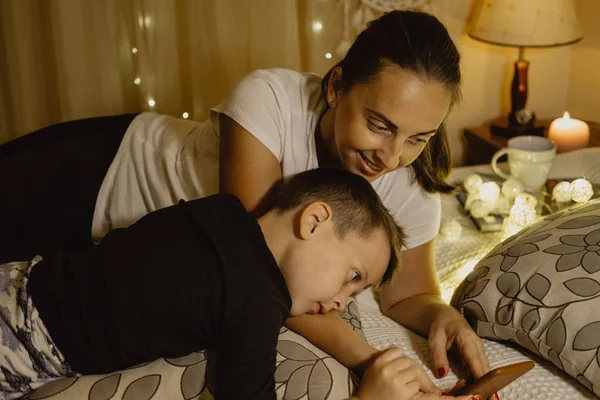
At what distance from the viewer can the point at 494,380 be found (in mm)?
1062

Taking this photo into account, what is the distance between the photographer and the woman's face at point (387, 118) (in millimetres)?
1123

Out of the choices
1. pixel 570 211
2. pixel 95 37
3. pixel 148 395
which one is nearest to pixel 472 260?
pixel 570 211

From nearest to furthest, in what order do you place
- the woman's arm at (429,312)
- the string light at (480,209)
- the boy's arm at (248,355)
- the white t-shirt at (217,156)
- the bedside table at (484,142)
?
the boy's arm at (248,355), the woman's arm at (429,312), the white t-shirt at (217,156), the string light at (480,209), the bedside table at (484,142)

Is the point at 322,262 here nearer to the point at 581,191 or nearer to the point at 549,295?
the point at 549,295

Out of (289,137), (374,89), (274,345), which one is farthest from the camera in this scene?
(289,137)

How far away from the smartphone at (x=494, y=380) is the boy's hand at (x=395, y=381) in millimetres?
35

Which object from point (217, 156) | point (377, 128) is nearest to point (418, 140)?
point (377, 128)

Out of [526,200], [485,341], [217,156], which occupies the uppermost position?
[217,156]

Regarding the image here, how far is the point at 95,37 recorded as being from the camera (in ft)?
7.25

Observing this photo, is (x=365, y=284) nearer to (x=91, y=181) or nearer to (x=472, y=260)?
(x=472, y=260)

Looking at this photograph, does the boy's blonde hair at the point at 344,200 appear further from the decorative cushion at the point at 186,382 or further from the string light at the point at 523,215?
the string light at the point at 523,215

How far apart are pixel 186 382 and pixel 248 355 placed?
0.43ft

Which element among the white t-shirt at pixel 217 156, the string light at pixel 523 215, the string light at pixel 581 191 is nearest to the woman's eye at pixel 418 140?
the white t-shirt at pixel 217 156

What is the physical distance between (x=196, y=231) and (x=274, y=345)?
23cm
